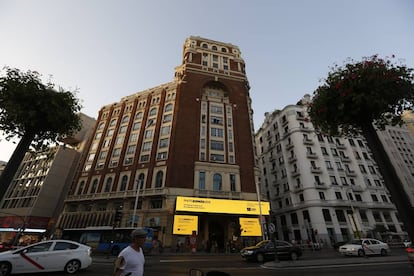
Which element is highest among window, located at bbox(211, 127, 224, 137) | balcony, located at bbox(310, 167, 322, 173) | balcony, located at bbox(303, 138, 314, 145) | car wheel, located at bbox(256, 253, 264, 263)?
balcony, located at bbox(303, 138, 314, 145)

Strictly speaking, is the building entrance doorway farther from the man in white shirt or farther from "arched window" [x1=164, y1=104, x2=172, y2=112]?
the man in white shirt

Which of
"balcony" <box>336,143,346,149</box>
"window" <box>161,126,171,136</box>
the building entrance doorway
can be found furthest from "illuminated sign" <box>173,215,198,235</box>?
"balcony" <box>336,143,346,149</box>

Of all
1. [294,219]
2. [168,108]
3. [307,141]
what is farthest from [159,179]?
[307,141]

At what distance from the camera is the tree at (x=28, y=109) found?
1068cm

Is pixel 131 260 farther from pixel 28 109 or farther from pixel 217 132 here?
pixel 217 132

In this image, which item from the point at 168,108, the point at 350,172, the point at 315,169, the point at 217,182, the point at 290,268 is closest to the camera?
the point at 290,268

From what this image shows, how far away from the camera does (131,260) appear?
332cm

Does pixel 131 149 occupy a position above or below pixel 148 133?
below

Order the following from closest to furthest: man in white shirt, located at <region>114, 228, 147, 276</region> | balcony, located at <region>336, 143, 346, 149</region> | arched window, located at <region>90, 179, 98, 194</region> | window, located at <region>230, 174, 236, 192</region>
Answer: man in white shirt, located at <region>114, 228, 147, 276</region>
window, located at <region>230, 174, 236, 192</region>
arched window, located at <region>90, 179, 98, 194</region>
balcony, located at <region>336, 143, 346, 149</region>

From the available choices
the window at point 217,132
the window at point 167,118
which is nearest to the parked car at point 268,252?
the window at point 217,132

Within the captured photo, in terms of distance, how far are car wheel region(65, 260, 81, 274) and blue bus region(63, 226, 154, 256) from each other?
13.0 meters

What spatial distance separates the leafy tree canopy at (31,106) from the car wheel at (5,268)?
654 centimetres

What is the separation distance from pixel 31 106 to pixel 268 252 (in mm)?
18022

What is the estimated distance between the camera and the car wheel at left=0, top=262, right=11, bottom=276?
8406mm
